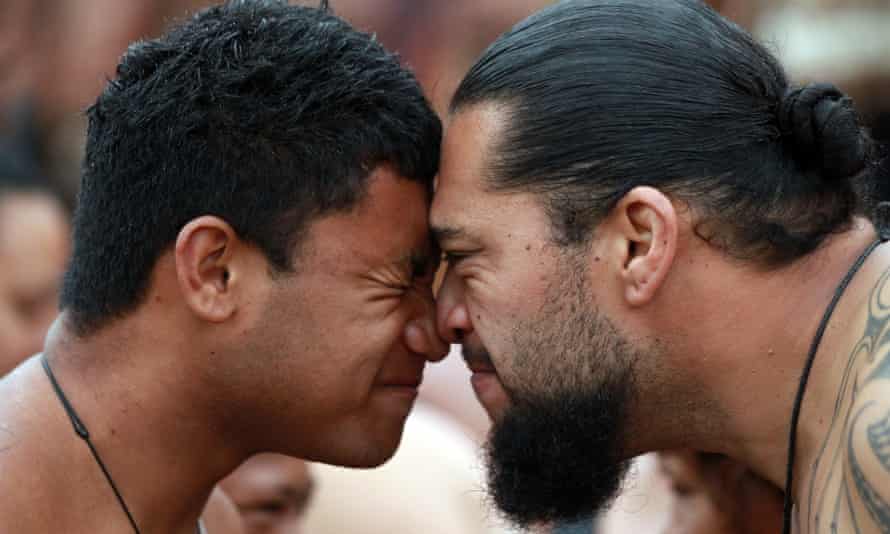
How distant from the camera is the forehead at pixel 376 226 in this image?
12.7 feet

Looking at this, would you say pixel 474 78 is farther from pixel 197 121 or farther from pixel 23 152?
pixel 23 152

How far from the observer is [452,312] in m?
4.11

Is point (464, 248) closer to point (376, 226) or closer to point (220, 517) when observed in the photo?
point (376, 226)

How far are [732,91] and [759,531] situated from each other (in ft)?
4.50

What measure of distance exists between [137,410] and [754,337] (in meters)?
1.64

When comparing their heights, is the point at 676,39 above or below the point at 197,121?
below

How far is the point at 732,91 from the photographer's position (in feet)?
12.7

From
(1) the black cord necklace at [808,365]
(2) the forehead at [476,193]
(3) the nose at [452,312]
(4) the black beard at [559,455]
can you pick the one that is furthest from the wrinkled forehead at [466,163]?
(1) the black cord necklace at [808,365]

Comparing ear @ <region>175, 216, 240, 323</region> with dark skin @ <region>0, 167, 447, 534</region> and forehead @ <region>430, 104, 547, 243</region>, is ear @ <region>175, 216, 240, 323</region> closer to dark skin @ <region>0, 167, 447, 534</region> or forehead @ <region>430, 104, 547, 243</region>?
dark skin @ <region>0, 167, 447, 534</region>

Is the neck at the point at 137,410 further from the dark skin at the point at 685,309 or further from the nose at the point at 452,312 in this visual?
the dark skin at the point at 685,309

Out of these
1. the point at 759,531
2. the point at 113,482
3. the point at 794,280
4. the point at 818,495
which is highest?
the point at 113,482

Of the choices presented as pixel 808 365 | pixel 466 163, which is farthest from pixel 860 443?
pixel 466 163

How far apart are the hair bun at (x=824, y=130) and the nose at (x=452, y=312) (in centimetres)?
102

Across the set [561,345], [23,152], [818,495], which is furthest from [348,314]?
[23,152]
